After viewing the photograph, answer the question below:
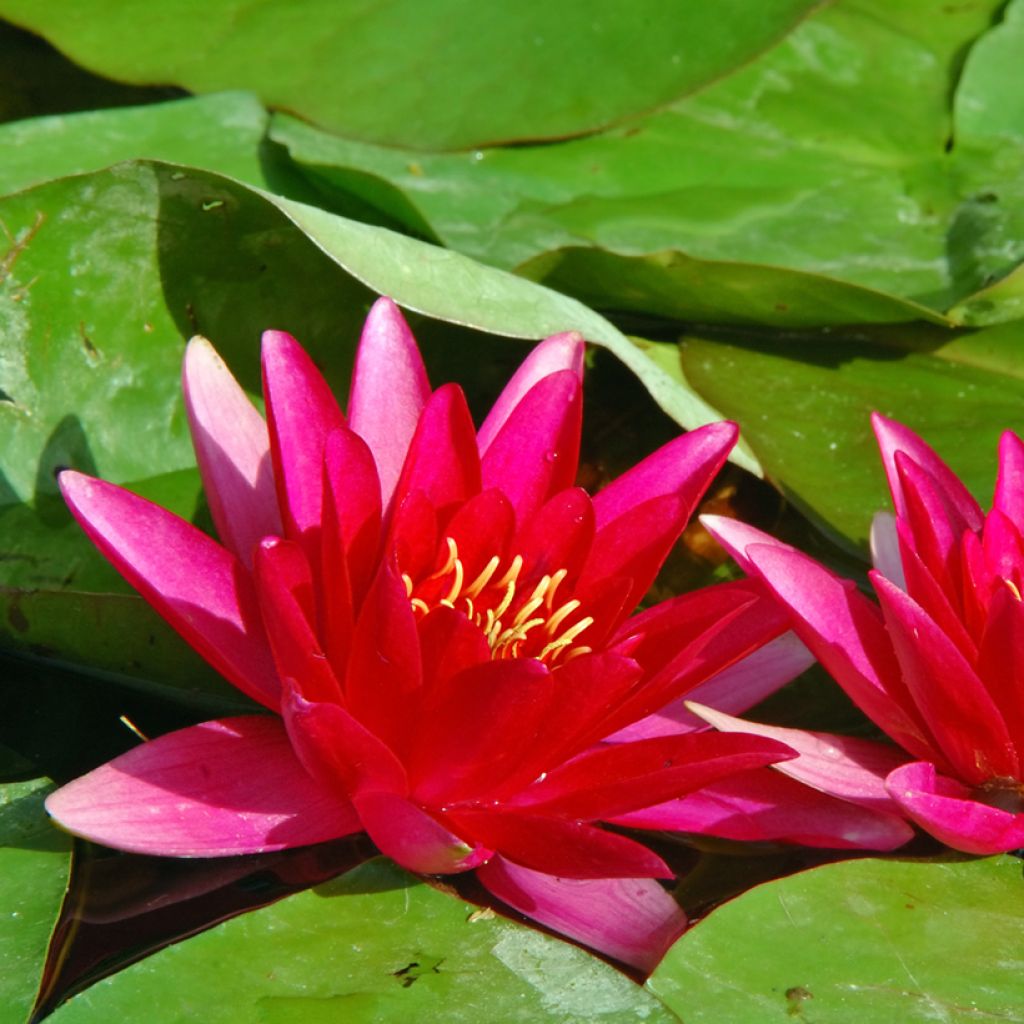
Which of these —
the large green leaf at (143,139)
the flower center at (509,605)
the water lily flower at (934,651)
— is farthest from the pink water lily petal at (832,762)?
the large green leaf at (143,139)

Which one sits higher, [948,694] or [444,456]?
[444,456]

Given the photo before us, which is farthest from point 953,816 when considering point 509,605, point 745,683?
point 509,605

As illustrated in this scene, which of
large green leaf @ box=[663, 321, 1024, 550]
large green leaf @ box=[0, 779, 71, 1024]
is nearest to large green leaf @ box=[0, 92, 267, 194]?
large green leaf @ box=[663, 321, 1024, 550]

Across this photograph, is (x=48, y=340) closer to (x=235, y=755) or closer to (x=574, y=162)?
(x=235, y=755)

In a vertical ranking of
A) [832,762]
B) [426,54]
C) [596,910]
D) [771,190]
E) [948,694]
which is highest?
[426,54]

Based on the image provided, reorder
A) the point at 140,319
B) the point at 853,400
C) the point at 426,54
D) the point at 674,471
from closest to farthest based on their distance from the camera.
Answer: the point at 674,471 < the point at 140,319 < the point at 853,400 < the point at 426,54

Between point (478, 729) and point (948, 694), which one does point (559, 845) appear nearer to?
point (478, 729)

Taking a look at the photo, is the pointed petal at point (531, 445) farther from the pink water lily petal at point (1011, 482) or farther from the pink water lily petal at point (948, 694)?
the pink water lily petal at point (1011, 482)

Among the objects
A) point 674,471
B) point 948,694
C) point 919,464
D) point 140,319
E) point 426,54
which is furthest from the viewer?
point 426,54
